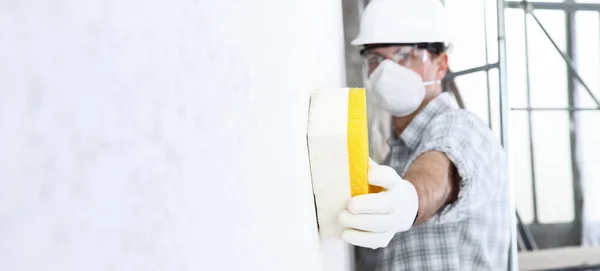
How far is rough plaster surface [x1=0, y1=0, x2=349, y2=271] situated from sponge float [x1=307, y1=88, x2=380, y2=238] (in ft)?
0.75

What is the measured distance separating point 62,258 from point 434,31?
1.42 metres

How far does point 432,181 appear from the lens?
1.02 m

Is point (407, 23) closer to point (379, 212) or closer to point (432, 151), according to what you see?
point (432, 151)

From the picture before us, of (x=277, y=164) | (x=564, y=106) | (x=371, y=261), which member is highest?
(x=277, y=164)

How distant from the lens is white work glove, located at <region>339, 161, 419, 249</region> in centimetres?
57

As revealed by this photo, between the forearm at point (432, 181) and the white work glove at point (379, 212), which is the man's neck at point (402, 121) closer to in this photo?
the forearm at point (432, 181)

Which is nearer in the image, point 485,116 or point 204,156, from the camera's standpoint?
point 204,156

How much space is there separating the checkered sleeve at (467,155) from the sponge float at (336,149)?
0.58 metres

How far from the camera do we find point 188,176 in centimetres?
17

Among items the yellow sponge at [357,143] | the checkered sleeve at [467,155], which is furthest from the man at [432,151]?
the yellow sponge at [357,143]

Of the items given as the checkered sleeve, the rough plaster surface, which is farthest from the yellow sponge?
the checkered sleeve

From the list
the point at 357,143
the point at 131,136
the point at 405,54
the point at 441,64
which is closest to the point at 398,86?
the point at 405,54

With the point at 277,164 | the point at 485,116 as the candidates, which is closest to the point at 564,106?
the point at 485,116

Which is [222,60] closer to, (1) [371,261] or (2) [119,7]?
(2) [119,7]
